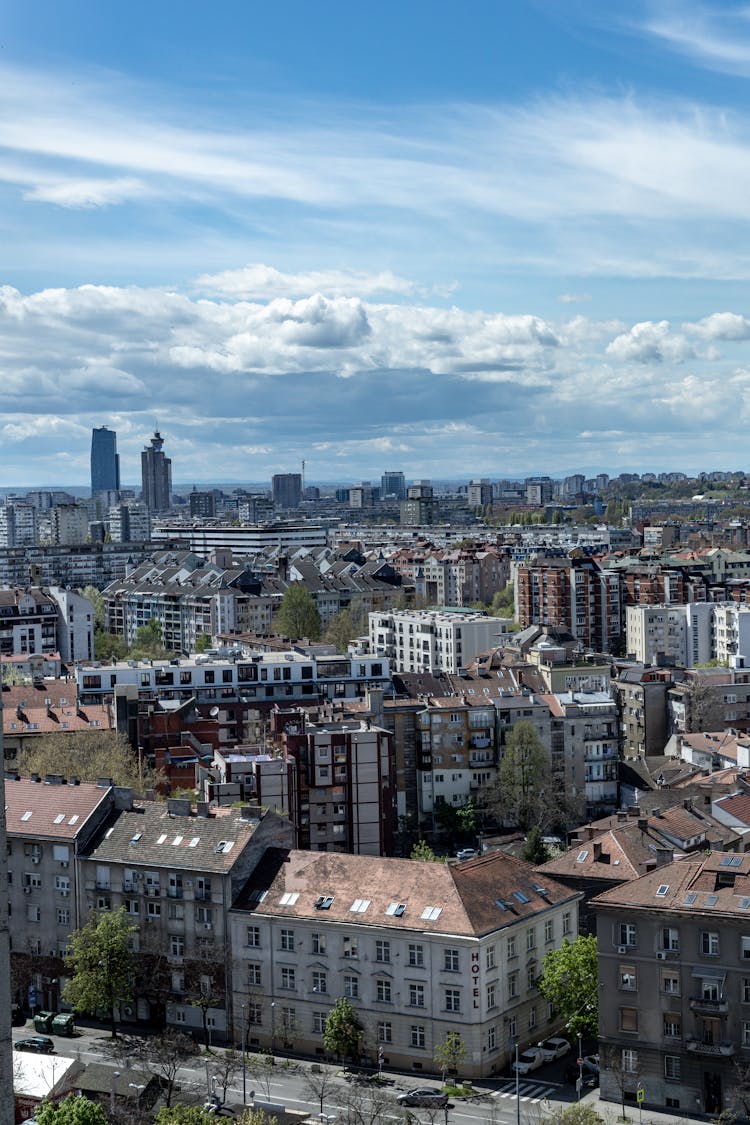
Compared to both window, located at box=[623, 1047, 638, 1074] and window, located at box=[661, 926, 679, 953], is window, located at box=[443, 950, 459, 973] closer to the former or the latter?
window, located at box=[623, 1047, 638, 1074]

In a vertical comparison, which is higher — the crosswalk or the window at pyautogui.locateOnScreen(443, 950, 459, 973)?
the window at pyautogui.locateOnScreen(443, 950, 459, 973)

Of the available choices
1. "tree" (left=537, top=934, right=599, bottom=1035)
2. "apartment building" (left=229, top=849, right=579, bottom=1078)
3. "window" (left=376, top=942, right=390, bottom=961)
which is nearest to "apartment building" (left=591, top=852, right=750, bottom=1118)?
"tree" (left=537, top=934, right=599, bottom=1035)

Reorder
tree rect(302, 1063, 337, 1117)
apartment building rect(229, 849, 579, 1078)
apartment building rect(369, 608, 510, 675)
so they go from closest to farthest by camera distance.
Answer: tree rect(302, 1063, 337, 1117), apartment building rect(229, 849, 579, 1078), apartment building rect(369, 608, 510, 675)

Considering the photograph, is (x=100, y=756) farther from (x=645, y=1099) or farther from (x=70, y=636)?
(x=70, y=636)

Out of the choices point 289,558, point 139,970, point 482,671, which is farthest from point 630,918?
point 289,558

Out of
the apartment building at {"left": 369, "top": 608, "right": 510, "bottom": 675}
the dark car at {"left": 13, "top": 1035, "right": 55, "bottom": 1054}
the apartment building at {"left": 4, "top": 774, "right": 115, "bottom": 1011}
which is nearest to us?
the dark car at {"left": 13, "top": 1035, "right": 55, "bottom": 1054}

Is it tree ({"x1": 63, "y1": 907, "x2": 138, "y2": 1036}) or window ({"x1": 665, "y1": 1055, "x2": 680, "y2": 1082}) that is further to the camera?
tree ({"x1": 63, "y1": 907, "x2": 138, "y2": 1036})

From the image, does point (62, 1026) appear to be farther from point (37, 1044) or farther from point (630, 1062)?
point (630, 1062)
